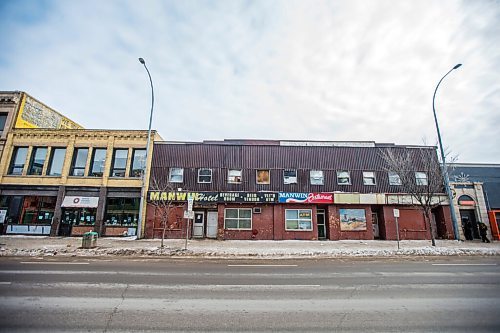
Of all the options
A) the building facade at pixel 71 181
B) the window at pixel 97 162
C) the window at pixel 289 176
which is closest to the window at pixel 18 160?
the building facade at pixel 71 181

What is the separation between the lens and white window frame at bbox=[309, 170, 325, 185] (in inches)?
853

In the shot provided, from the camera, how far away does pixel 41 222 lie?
2078cm

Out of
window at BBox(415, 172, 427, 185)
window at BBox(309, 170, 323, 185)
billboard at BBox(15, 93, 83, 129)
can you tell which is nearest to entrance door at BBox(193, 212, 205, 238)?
window at BBox(309, 170, 323, 185)

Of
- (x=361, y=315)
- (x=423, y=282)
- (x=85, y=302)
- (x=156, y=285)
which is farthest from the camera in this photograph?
(x=423, y=282)

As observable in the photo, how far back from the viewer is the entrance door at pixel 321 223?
21.1m

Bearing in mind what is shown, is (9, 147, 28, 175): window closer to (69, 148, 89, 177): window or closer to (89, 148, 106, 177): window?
(69, 148, 89, 177): window

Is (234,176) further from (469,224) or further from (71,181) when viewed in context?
(469,224)

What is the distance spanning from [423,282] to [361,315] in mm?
4064

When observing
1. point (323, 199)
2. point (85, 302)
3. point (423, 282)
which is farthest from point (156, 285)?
point (323, 199)

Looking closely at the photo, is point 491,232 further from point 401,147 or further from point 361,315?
point 361,315

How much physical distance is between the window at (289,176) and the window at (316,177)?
55.8 inches

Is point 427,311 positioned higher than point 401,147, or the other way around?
point 401,147

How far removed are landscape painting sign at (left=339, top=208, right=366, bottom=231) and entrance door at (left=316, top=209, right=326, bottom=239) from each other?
57.0 inches

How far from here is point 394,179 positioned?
21.8 meters
